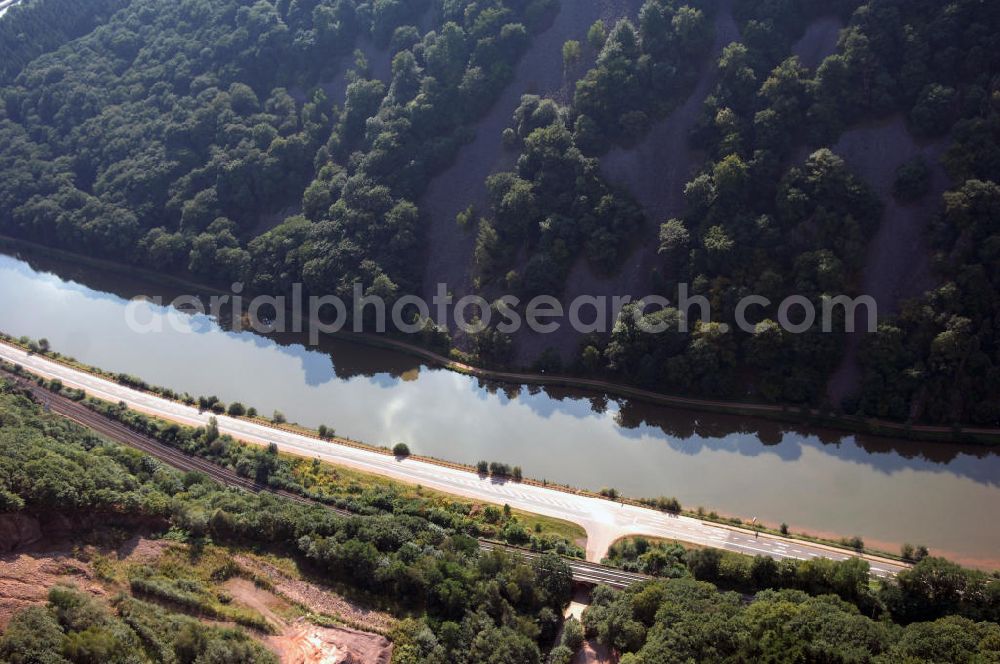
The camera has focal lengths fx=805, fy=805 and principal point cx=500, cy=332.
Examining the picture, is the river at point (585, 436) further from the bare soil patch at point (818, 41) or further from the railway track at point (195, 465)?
the bare soil patch at point (818, 41)

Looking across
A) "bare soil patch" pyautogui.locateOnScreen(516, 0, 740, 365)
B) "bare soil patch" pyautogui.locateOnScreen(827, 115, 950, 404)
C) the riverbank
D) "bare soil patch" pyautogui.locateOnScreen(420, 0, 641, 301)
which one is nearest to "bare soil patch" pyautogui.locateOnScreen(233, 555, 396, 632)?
the riverbank

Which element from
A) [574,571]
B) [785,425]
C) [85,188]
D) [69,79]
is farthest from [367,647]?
[69,79]

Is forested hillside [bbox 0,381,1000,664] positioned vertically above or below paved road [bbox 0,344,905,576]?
below

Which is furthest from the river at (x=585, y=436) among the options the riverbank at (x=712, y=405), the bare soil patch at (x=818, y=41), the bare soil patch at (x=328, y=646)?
the bare soil patch at (x=818, y=41)

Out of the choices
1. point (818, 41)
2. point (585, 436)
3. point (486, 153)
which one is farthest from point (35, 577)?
point (818, 41)

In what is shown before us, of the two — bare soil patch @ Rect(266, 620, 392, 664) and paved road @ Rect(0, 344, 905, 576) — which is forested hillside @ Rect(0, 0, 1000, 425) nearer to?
paved road @ Rect(0, 344, 905, 576)

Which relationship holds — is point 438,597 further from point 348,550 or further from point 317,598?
point 317,598

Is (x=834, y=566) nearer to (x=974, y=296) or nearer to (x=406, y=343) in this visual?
(x=974, y=296)
